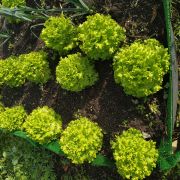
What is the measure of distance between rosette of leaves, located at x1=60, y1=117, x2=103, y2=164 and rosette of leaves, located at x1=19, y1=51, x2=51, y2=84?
805mm

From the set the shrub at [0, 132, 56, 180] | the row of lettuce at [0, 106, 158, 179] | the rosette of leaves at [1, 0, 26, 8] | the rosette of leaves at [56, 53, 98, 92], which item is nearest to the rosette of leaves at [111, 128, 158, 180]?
the row of lettuce at [0, 106, 158, 179]

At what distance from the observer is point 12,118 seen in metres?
4.31

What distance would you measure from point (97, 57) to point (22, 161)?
6.40ft

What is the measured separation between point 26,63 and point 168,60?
1.59 metres

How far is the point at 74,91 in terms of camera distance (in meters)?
4.08

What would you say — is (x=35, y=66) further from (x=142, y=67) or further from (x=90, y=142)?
(x=142, y=67)

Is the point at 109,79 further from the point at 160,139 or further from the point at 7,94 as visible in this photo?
the point at 7,94

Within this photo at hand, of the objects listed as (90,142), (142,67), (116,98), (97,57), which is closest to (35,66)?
(97,57)

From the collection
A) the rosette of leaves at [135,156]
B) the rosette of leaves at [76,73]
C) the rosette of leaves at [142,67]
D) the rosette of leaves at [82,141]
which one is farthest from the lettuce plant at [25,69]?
the rosette of leaves at [135,156]

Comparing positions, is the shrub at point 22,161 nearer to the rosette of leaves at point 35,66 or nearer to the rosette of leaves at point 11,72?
the rosette of leaves at point 11,72

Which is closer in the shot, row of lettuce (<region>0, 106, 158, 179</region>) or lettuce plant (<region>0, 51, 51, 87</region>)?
row of lettuce (<region>0, 106, 158, 179</region>)

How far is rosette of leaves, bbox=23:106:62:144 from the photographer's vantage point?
12.8ft

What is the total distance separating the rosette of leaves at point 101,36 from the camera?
342 cm

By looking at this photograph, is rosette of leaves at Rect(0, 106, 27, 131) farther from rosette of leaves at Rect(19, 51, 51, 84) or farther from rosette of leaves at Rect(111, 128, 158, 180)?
rosette of leaves at Rect(111, 128, 158, 180)
